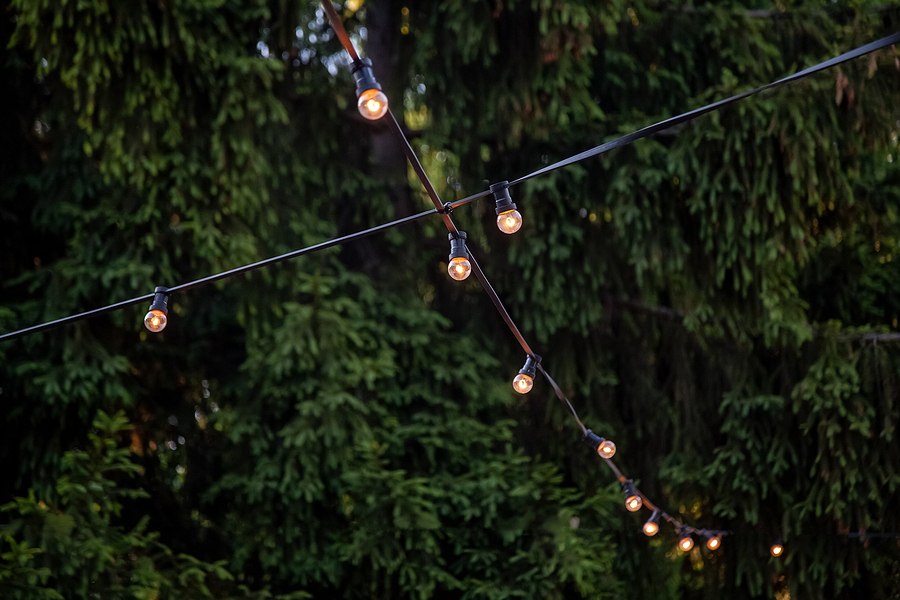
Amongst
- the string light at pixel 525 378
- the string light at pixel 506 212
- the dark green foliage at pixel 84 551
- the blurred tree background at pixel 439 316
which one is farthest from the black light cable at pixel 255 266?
the blurred tree background at pixel 439 316

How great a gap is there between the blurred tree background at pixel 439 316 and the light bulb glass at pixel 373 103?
3.30 m

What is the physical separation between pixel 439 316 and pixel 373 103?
3960 millimetres

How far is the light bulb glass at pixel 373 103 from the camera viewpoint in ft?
6.46

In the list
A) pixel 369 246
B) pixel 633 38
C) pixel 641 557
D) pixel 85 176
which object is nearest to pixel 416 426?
pixel 369 246

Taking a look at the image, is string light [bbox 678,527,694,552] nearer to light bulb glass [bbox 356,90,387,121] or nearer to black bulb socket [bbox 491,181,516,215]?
black bulb socket [bbox 491,181,516,215]

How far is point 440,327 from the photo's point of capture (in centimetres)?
680

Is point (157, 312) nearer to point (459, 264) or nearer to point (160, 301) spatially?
point (160, 301)

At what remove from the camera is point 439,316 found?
589 centimetres

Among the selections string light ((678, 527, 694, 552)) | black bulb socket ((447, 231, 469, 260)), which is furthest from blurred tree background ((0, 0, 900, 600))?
black bulb socket ((447, 231, 469, 260))

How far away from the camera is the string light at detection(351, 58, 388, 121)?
196 centimetres

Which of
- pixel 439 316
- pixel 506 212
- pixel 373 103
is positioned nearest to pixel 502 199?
pixel 506 212

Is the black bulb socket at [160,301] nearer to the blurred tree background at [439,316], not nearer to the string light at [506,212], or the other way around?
the string light at [506,212]

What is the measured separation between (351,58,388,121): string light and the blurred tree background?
331cm

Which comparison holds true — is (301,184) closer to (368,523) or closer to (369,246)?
(369,246)
